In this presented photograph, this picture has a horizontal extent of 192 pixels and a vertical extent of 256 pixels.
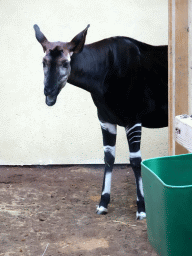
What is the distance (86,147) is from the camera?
15.4 feet

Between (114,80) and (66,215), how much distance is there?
130cm

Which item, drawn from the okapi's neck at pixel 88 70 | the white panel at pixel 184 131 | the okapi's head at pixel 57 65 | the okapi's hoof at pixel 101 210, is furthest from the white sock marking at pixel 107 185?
the white panel at pixel 184 131

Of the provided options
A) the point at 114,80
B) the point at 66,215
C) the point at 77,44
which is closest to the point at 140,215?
the point at 66,215

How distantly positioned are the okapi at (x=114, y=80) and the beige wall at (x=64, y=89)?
1074mm

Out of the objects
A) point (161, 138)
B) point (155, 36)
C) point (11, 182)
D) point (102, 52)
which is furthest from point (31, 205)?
point (155, 36)

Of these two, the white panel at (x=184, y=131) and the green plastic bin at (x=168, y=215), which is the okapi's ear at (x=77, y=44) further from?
the green plastic bin at (x=168, y=215)

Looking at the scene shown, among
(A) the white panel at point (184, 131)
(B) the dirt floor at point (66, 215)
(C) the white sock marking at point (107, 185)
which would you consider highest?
(A) the white panel at point (184, 131)

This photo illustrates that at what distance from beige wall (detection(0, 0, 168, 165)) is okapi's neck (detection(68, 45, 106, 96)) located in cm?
129

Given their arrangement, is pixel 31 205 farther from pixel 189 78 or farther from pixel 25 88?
pixel 189 78

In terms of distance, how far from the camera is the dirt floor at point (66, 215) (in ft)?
8.79

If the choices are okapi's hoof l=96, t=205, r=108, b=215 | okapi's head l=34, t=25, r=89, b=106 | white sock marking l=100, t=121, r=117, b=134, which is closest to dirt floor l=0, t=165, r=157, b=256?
okapi's hoof l=96, t=205, r=108, b=215

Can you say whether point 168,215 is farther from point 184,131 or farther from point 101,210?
point 101,210

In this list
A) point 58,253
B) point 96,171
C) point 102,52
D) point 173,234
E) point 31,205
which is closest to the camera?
point 173,234

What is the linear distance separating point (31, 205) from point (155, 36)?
98.3 inches
